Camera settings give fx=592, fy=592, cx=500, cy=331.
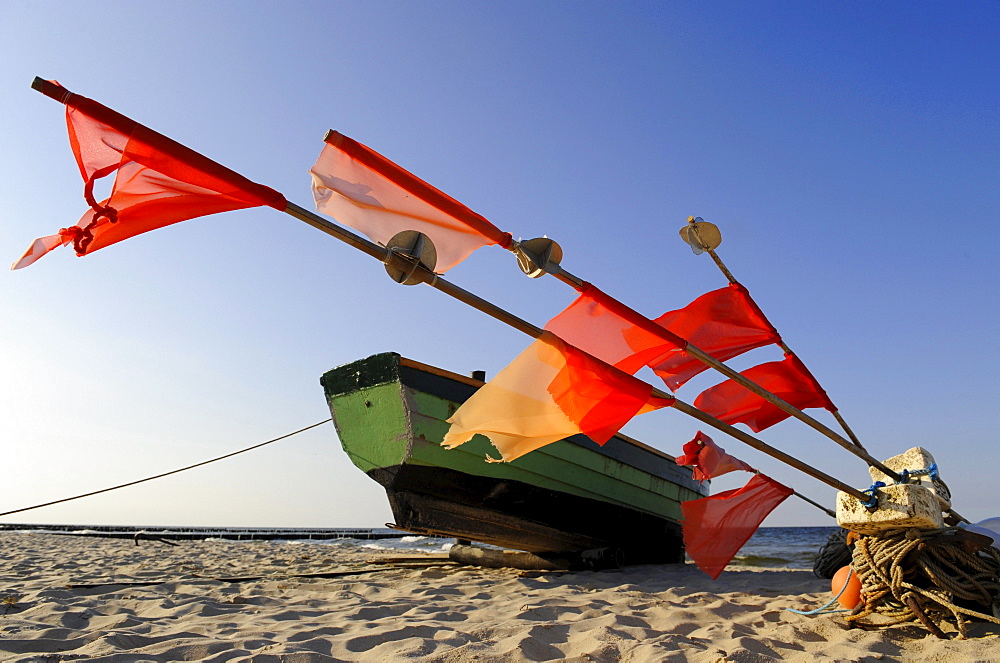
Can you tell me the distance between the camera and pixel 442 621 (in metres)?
3.41

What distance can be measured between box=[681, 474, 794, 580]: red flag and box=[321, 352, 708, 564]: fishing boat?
2.45 m

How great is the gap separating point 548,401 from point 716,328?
4.94ft

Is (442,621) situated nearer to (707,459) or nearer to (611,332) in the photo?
(611,332)

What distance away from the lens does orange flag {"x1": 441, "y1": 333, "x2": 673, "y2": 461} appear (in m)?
2.53

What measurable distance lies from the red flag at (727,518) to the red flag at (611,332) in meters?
1.40

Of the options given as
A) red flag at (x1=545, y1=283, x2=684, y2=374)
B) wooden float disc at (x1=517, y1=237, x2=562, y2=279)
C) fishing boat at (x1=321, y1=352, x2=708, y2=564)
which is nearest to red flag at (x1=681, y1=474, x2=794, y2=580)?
red flag at (x1=545, y1=283, x2=684, y2=374)

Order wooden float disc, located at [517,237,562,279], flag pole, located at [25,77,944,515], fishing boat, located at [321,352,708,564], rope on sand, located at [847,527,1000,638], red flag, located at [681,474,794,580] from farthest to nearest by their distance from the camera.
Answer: fishing boat, located at [321,352,708,564]
red flag, located at [681,474,794,580]
rope on sand, located at [847,527,1000,638]
wooden float disc, located at [517,237,562,279]
flag pole, located at [25,77,944,515]

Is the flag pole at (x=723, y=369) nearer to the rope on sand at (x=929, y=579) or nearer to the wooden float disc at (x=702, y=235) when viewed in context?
the rope on sand at (x=929, y=579)

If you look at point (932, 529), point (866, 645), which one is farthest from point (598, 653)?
point (932, 529)

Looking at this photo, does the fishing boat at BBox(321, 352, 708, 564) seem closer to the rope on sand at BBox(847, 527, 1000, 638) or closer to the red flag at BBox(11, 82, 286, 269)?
the rope on sand at BBox(847, 527, 1000, 638)

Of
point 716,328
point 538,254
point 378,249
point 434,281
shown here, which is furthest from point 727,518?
point 378,249

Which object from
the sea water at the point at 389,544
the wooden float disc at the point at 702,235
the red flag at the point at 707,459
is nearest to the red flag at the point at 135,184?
the wooden float disc at the point at 702,235

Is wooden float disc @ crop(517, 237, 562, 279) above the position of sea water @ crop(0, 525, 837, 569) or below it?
above

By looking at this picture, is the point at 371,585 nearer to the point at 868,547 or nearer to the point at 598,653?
the point at 598,653
